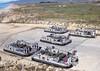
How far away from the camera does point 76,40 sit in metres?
29.9

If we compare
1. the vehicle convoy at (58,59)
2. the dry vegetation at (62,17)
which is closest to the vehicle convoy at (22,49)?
the vehicle convoy at (58,59)

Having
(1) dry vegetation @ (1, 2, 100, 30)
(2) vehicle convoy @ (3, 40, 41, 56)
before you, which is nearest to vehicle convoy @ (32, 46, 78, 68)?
(2) vehicle convoy @ (3, 40, 41, 56)

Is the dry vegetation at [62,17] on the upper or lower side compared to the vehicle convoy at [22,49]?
upper

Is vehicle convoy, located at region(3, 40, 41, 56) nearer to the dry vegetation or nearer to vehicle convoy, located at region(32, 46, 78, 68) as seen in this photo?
vehicle convoy, located at region(32, 46, 78, 68)

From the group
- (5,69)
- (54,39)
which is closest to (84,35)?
(54,39)

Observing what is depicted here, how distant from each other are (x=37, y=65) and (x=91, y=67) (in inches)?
282

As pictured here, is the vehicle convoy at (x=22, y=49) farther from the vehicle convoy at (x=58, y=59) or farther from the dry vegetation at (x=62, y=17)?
the dry vegetation at (x=62, y=17)

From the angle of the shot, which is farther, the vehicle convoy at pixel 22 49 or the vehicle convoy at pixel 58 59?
the vehicle convoy at pixel 22 49

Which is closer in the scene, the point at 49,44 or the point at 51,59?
the point at 51,59

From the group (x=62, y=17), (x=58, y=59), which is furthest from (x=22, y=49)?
(x=62, y=17)

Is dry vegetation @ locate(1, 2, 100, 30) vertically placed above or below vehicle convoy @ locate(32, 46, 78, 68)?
above

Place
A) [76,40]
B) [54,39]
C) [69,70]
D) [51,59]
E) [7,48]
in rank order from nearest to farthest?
[69,70], [51,59], [7,48], [54,39], [76,40]

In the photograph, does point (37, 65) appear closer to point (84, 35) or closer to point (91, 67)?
point (91, 67)

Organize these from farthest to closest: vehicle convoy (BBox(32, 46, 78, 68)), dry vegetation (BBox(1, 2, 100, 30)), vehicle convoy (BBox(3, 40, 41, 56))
A: dry vegetation (BBox(1, 2, 100, 30)), vehicle convoy (BBox(3, 40, 41, 56)), vehicle convoy (BBox(32, 46, 78, 68))
